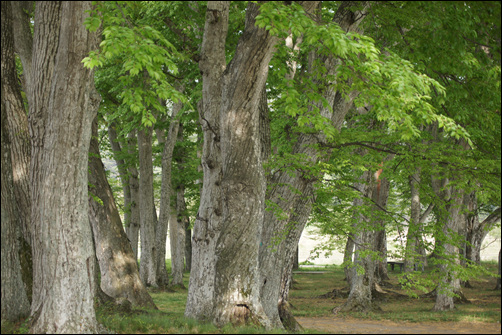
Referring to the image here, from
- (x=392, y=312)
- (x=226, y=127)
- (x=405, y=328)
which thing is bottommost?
(x=392, y=312)

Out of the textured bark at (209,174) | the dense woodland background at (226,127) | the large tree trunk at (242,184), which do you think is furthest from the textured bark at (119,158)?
the large tree trunk at (242,184)

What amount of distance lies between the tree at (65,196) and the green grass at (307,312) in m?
0.67

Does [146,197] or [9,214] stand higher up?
[146,197]

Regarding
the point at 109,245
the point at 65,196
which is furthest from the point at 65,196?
the point at 109,245

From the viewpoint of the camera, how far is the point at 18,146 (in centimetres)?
866

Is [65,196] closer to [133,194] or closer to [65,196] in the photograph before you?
[65,196]

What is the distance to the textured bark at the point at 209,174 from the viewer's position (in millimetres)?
10188

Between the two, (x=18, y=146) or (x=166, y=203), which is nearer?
(x=18, y=146)

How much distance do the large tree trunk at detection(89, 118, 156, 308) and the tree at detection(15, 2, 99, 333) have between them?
15.7ft

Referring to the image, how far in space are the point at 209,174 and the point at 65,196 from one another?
384 cm

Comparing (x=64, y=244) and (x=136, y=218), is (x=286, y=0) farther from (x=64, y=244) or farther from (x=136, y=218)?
(x=136, y=218)

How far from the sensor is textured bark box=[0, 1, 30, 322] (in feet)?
25.0

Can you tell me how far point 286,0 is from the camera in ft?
26.8

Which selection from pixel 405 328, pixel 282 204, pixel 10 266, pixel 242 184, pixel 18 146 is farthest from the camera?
pixel 405 328
